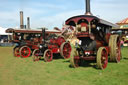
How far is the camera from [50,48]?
1024 centimetres

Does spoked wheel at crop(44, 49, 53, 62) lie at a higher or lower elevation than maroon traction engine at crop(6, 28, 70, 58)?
lower

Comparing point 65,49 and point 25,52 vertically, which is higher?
point 65,49

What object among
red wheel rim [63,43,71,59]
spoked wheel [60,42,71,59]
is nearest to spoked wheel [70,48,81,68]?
spoked wheel [60,42,71,59]

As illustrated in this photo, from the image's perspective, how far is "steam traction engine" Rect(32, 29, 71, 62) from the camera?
971cm

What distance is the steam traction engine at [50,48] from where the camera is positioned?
971cm

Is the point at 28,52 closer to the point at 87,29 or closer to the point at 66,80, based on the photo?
the point at 87,29

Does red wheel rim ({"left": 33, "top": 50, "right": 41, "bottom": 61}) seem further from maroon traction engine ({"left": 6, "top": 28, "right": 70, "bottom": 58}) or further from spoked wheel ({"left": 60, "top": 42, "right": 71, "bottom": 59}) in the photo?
maroon traction engine ({"left": 6, "top": 28, "right": 70, "bottom": 58})

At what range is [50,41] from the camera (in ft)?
35.1

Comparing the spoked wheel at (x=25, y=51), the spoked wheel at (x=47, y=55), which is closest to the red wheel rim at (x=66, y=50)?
the spoked wheel at (x=47, y=55)

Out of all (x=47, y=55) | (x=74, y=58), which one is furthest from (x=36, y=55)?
(x=74, y=58)

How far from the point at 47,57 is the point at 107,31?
3.63 metres

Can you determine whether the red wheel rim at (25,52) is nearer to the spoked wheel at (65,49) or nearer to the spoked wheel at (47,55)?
the spoked wheel at (47,55)

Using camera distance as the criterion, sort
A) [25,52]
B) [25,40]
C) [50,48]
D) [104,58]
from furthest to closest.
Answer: [25,40] → [25,52] → [50,48] → [104,58]

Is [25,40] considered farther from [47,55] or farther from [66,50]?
[47,55]
